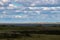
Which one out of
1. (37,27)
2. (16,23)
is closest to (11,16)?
(16,23)

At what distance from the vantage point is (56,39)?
2.24m

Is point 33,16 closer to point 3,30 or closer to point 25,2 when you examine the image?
point 25,2

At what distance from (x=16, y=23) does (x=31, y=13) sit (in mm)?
150

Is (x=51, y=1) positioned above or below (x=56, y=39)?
above

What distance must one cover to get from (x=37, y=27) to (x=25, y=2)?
231 millimetres

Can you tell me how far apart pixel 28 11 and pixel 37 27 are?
0.50 feet

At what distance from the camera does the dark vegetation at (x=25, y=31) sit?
7.34 feet

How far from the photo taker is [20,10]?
2.25 m

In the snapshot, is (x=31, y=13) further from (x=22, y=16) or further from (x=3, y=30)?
(x=3, y=30)

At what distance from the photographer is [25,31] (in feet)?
7.38

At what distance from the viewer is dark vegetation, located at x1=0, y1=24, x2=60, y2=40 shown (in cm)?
224

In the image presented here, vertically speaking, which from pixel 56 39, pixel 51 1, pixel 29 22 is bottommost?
pixel 56 39

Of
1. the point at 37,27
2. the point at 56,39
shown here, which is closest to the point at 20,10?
the point at 37,27

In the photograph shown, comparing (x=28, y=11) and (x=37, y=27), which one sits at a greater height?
(x=28, y=11)
